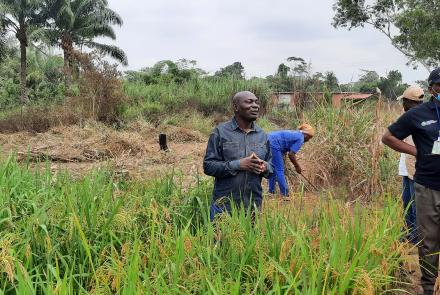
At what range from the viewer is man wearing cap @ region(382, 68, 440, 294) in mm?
3014

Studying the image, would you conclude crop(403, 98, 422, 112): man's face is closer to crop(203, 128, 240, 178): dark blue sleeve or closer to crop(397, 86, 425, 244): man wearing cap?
crop(397, 86, 425, 244): man wearing cap

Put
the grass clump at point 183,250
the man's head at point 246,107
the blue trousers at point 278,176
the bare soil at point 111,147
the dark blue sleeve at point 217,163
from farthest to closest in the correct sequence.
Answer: the bare soil at point 111,147 → the blue trousers at point 278,176 → the man's head at point 246,107 → the dark blue sleeve at point 217,163 → the grass clump at point 183,250

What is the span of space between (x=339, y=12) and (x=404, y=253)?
19.7 metres

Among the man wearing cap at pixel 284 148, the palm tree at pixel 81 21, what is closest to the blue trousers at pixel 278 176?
the man wearing cap at pixel 284 148

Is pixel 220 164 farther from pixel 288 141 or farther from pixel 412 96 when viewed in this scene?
pixel 288 141

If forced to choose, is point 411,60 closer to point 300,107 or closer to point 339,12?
point 339,12

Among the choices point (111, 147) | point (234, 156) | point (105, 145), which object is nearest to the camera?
point (234, 156)

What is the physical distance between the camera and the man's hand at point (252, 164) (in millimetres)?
3098

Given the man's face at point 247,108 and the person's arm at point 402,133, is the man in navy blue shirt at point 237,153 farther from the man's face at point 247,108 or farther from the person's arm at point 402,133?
the person's arm at point 402,133

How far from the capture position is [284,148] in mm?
5617

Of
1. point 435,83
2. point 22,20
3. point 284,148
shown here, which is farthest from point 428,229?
point 22,20

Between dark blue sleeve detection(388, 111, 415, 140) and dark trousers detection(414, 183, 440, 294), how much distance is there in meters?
0.36

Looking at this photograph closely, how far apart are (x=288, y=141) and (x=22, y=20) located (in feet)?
69.8

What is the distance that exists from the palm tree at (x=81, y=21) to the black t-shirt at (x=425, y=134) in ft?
76.9
